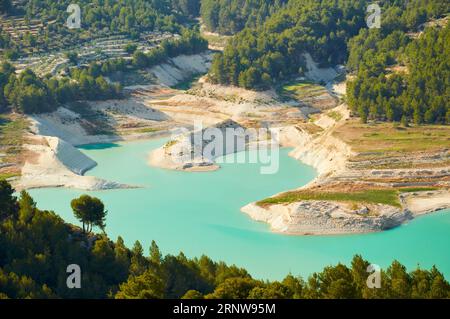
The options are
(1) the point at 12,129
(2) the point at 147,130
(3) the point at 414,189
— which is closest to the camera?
(3) the point at 414,189

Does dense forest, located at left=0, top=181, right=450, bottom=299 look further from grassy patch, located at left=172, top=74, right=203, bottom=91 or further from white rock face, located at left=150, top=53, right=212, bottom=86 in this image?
white rock face, located at left=150, top=53, right=212, bottom=86

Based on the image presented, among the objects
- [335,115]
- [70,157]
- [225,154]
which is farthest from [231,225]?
[335,115]

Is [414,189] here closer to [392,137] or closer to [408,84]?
[392,137]

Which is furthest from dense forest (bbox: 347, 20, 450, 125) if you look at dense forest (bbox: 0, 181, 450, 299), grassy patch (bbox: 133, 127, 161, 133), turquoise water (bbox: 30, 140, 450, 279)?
dense forest (bbox: 0, 181, 450, 299)

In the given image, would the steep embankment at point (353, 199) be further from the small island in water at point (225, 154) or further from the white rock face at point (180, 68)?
the white rock face at point (180, 68)

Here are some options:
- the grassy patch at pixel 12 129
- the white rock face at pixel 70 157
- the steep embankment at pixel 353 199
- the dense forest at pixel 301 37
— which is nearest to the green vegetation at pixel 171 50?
the dense forest at pixel 301 37

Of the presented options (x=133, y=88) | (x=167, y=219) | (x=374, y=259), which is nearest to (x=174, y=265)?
(x=374, y=259)
